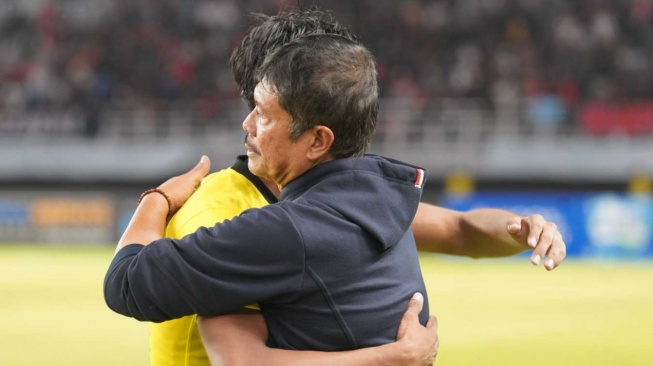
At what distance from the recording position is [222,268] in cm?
285

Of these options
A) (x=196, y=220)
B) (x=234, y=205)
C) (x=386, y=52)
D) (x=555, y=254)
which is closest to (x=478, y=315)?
(x=555, y=254)

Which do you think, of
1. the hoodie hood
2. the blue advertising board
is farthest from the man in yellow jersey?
the blue advertising board

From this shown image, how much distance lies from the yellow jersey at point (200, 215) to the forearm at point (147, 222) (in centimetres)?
5

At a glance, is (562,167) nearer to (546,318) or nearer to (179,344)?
(546,318)

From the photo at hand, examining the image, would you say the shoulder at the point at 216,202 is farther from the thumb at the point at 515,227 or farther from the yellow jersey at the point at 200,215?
the thumb at the point at 515,227

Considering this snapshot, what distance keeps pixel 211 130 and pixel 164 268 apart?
1812 cm

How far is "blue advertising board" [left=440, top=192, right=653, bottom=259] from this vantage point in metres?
17.9

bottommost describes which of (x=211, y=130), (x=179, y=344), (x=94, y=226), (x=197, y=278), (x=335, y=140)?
(x=94, y=226)

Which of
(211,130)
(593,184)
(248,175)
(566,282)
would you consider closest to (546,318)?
(566,282)

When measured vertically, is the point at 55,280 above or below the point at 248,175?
below

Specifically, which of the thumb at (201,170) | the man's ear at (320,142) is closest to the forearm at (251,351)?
the man's ear at (320,142)

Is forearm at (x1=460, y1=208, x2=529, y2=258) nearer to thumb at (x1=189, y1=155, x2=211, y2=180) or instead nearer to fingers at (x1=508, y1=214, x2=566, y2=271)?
fingers at (x1=508, y1=214, x2=566, y2=271)

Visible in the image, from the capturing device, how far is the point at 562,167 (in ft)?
63.3

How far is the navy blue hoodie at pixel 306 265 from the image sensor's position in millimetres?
2850
